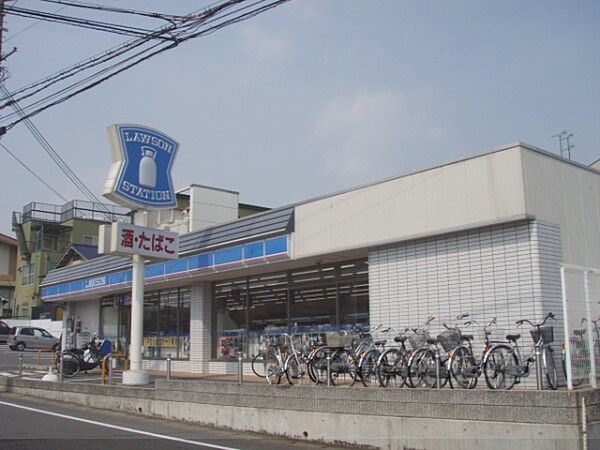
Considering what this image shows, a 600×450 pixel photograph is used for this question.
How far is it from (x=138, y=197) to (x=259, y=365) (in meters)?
5.47

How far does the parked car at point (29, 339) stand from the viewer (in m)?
42.8

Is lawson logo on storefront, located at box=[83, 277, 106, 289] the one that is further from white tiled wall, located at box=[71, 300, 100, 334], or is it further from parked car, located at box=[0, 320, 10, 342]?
parked car, located at box=[0, 320, 10, 342]

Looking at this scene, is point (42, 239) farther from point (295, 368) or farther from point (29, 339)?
point (295, 368)

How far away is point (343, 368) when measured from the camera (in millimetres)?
12961

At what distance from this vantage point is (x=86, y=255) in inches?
1513

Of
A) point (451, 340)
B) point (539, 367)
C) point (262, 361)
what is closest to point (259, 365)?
point (262, 361)

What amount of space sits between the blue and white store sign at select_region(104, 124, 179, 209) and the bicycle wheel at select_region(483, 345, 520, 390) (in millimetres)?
10256

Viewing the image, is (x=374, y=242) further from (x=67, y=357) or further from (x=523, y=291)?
(x=67, y=357)

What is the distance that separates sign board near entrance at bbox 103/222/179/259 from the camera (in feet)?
55.6

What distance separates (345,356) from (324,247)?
11.6 feet

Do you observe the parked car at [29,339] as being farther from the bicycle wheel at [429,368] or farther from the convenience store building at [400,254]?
the bicycle wheel at [429,368]

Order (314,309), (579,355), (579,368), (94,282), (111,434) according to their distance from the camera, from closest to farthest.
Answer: (579,368) < (579,355) < (111,434) < (314,309) < (94,282)

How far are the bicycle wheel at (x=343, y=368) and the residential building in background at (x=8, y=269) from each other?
5904cm

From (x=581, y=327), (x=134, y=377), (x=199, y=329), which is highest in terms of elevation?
(x=199, y=329)
